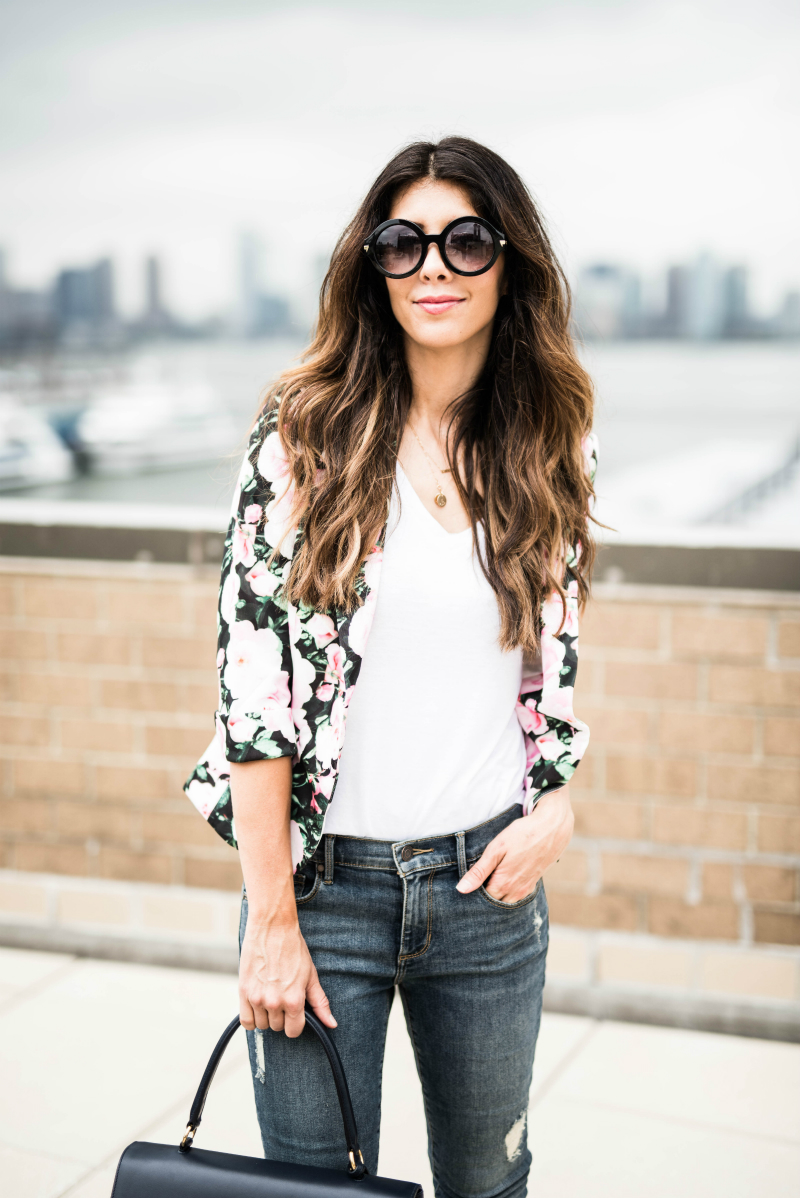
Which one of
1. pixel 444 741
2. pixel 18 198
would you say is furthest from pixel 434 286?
pixel 18 198

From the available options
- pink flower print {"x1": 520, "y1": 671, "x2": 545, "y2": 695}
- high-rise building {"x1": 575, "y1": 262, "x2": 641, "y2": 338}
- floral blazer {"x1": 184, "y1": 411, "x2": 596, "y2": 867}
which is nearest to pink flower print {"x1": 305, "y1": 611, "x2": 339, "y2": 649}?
floral blazer {"x1": 184, "y1": 411, "x2": 596, "y2": 867}

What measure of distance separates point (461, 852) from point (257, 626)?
38cm

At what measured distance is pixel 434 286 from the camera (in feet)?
4.51

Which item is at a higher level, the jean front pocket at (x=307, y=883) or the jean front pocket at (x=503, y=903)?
the jean front pocket at (x=307, y=883)

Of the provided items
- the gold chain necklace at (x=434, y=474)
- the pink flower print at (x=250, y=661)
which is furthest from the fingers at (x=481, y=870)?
the gold chain necklace at (x=434, y=474)

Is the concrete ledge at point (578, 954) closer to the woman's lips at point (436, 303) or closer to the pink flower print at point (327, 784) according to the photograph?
the pink flower print at point (327, 784)

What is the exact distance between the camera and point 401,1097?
266cm

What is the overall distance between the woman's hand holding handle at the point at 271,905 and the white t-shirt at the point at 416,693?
0.07 metres

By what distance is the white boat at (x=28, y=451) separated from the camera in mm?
3584

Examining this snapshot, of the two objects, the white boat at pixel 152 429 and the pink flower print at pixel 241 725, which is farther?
the white boat at pixel 152 429

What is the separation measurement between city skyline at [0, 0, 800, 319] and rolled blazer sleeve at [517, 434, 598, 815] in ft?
5.68

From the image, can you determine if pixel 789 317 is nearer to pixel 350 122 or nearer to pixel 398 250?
pixel 350 122

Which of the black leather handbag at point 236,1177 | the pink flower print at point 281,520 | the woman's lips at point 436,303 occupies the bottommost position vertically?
the black leather handbag at point 236,1177

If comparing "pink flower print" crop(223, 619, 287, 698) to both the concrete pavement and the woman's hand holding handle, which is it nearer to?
the woman's hand holding handle
